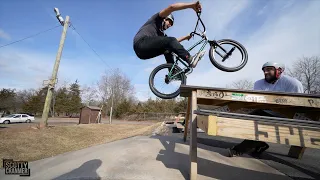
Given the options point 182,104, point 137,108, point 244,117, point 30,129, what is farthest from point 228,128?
point 137,108

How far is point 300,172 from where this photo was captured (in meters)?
3.14

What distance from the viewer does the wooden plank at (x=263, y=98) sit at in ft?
8.60

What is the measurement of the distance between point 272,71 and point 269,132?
8.09 feet

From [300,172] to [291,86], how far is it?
1550 millimetres

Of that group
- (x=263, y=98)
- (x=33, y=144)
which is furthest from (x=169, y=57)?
(x=33, y=144)

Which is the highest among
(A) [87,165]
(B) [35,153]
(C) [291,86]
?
(C) [291,86]

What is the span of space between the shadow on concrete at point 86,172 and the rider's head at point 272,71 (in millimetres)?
3694

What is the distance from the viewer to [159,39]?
353cm

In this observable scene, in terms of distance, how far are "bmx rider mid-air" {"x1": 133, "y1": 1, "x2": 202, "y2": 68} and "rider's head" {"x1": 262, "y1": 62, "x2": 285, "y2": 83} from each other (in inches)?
58.8

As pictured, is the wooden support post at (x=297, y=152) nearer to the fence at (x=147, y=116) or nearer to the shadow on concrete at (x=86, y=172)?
the shadow on concrete at (x=86, y=172)

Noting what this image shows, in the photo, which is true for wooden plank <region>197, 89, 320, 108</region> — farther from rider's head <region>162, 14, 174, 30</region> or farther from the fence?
the fence

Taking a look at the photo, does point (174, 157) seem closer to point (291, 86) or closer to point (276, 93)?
point (276, 93)

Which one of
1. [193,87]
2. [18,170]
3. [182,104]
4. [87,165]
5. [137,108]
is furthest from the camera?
[137,108]

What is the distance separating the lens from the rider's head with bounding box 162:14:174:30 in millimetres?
3845
